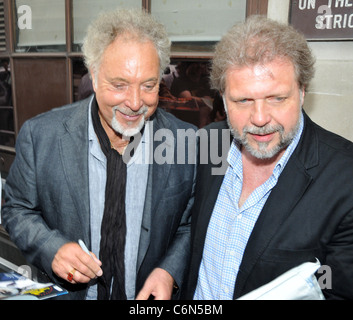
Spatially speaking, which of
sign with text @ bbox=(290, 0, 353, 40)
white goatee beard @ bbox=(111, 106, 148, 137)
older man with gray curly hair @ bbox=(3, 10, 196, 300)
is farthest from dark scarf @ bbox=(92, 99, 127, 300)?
sign with text @ bbox=(290, 0, 353, 40)

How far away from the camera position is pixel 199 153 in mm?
2049

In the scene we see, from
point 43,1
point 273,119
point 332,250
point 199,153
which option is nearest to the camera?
point 332,250

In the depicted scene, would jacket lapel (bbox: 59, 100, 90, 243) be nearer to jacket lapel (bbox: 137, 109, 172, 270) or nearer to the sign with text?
jacket lapel (bbox: 137, 109, 172, 270)

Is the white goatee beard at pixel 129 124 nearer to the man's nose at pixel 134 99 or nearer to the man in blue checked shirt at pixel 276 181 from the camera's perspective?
the man's nose at pixel 134 99

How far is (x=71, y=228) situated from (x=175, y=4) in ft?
6.38

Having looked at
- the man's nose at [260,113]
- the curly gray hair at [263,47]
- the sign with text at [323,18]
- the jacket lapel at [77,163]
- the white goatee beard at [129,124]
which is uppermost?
the sign with text at [323,18]

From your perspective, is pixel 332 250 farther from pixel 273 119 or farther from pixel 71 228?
pixel 71 228

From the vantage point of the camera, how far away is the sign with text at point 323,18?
2070 mm

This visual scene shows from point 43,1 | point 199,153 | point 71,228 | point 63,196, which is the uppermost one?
point 43,1

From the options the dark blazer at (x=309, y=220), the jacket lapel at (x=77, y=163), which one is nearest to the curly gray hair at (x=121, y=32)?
the jacket lapel at (x=77, y=163)

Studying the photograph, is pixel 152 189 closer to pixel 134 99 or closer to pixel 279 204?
pixel 134 99

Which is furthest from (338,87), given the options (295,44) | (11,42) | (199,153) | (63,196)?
(11,42)

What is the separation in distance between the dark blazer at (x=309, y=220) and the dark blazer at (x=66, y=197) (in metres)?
0.49

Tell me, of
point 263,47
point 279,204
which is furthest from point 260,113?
point 279,204
